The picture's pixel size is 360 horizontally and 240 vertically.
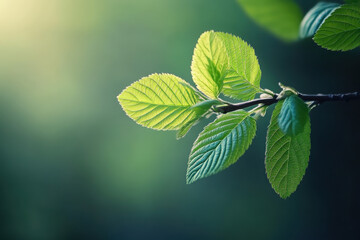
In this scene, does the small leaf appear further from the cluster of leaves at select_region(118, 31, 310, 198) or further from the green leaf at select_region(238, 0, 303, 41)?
the green leaf at select_region(238, 0, 303, 41)

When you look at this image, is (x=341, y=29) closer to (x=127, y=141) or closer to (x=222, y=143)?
(x=222, y=143)

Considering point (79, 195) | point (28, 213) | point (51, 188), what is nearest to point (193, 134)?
point (79, 195)

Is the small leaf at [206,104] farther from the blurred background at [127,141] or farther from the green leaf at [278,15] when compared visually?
the blurred background at [127,141]

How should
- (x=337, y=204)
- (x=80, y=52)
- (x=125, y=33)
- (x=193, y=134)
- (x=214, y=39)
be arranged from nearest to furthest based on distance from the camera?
1. (x=214, y=39)
2. (x=337, y=204)
3. (x=193, y=134)
4. (x=125, y=33)
5. (x=80, y=52)

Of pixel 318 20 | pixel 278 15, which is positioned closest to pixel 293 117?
pixel 318 20

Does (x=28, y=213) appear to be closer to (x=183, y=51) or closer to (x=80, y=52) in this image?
(x=80, y=52)

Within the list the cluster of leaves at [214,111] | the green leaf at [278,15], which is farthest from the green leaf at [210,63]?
the green leaf at [278,15]
